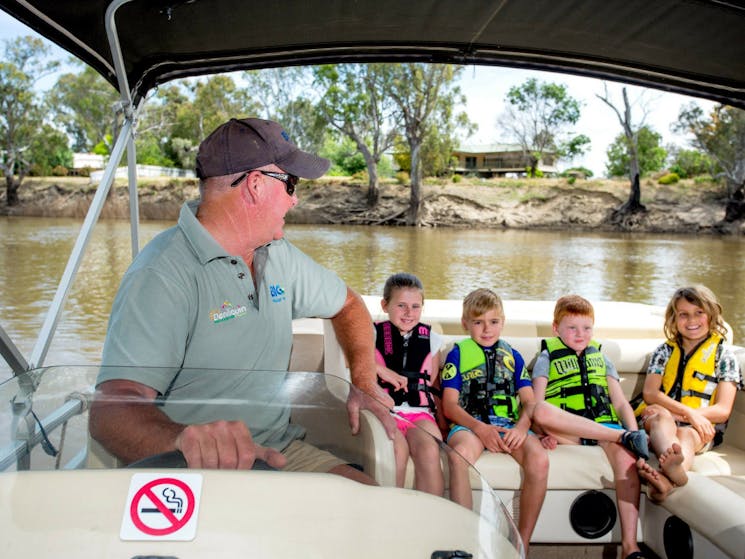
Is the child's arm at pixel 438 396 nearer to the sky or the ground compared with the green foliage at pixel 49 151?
nearer to the ground

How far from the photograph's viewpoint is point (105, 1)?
2.23 m

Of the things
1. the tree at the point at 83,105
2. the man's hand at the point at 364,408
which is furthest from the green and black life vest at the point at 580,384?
the tree at the point at 83,105

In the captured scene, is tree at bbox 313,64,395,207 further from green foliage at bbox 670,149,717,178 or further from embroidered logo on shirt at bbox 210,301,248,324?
embroidered logo on shirt at bbox 210,301,248,324

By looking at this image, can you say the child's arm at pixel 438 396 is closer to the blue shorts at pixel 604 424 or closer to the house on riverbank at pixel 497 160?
the blue shorts at pixel 604 424

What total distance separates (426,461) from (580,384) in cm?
184

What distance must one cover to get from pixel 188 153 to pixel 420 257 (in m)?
25.6

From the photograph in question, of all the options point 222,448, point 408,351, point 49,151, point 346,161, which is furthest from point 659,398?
point 49,151

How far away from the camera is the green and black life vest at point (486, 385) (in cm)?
268

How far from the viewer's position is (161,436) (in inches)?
40.1

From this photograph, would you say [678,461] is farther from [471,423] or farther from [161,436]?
[161,436]

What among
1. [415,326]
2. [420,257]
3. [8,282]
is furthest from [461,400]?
[420,257]

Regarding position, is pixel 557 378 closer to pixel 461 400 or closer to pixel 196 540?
pixel 461 400

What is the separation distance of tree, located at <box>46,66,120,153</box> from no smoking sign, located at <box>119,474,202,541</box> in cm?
3864

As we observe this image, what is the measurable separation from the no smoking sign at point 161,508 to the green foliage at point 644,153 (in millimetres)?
33757
